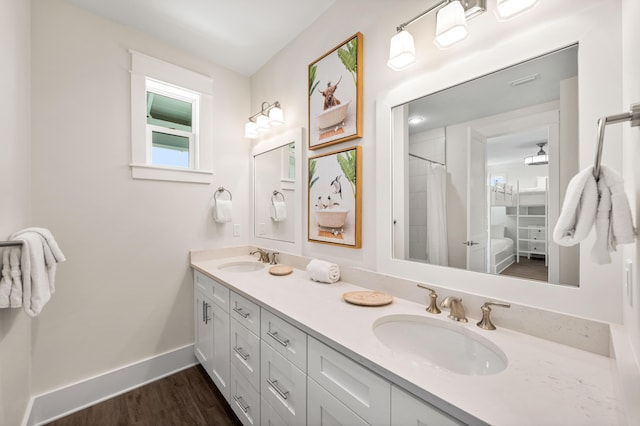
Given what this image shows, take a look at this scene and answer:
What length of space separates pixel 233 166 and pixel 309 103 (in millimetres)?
1012

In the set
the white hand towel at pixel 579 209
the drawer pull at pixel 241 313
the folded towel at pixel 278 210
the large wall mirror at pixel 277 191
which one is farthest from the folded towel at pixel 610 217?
the folded towel at pixel 278 210

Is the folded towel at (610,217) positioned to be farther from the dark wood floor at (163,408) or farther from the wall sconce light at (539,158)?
the dark wood floor at (163,408)

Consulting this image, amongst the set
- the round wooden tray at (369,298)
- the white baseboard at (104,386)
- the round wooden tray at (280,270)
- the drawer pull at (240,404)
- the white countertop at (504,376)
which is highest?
the round wooden tray at (280,270)

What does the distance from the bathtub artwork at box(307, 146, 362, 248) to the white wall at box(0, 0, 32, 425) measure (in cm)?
147

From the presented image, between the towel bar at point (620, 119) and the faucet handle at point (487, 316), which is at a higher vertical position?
the towel bar at point (620, 119)

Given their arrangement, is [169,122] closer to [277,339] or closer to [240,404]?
[277,339]

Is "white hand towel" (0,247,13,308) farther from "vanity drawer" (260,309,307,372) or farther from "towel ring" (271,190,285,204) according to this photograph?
"towel ring" (271,190,285,204)

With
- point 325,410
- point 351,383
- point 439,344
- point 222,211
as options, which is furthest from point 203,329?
point 439,344

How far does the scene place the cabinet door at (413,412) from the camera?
61 cm

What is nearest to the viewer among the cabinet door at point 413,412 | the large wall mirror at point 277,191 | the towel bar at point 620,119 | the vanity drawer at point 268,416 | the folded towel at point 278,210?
the towel bar at point 620,119

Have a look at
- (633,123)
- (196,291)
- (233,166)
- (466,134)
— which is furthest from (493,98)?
(196,291)

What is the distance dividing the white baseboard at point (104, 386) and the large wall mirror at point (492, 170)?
6.47 feet

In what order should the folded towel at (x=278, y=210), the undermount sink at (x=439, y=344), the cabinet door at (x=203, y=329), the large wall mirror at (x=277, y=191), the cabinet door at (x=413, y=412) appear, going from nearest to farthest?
the cabinet door at (x=413, y=412), the undermount sink at (x=439, y=344), the cabinet door at (x=203, y=329), the large wall mirror at (x=277, y=191), the folded towel at (x=278, y=210)

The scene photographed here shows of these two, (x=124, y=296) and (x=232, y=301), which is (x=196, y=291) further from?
(x=232, y=301)
